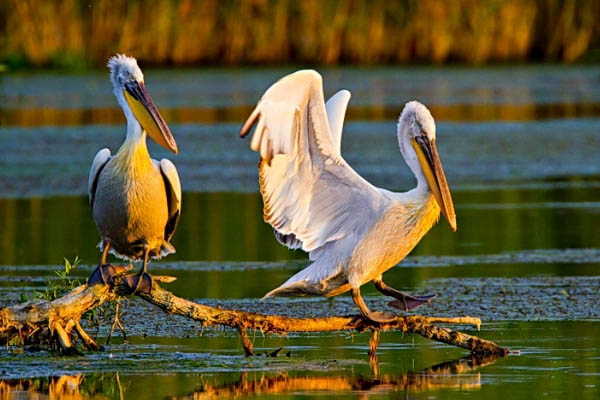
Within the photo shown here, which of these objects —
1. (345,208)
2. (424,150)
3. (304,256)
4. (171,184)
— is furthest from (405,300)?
(304,256)

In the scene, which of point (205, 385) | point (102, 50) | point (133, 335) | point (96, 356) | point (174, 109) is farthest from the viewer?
point (102, 50)

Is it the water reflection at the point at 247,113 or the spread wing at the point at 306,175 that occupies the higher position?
the water reflection at the point at 247,113

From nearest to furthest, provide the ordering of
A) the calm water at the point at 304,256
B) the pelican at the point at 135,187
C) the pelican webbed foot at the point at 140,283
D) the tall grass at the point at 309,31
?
1. the calm water at the point at 304,256
2. the pelican webbed foot at the point at 140,283
3. the pelican at the point at 135,187
4. the tall grass at the point at 309,31

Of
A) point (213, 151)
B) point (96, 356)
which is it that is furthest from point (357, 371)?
point (213, 151)

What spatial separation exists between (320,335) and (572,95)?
15.0 m

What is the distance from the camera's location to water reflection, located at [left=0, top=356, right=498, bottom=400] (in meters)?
6.11

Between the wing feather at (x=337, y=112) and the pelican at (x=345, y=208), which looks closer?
the pelican at (x=345, y=208)

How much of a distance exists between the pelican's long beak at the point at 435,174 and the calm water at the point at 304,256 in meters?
0.69

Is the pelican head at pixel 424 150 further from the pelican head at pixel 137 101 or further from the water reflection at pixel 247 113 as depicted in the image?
the water reflection at pixel 247 113

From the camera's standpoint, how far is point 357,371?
21.3 ft

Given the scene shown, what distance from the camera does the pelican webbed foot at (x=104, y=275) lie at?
689 centimetres

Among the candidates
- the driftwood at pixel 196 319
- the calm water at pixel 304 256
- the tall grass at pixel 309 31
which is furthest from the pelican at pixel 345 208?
the tall grass at pixel 309 31

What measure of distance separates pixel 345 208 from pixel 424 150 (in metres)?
0.50

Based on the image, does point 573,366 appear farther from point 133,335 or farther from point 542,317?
point 133,335
